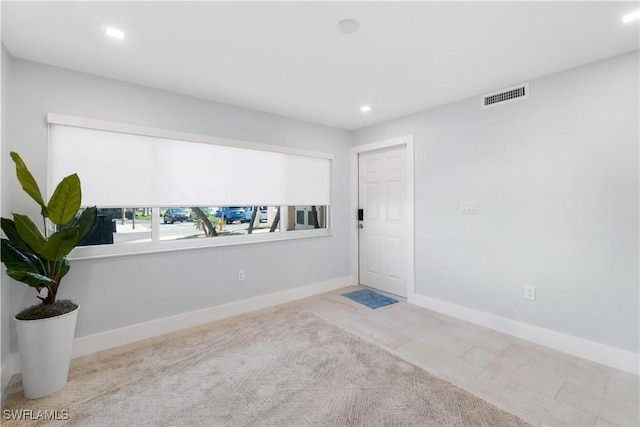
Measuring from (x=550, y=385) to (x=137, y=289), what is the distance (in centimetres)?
346

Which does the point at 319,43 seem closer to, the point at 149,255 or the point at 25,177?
the point at 25,177

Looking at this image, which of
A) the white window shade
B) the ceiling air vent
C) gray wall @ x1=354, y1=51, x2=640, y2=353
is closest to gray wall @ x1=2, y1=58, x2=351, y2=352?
the white window shade

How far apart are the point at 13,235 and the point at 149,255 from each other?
0.98 meters

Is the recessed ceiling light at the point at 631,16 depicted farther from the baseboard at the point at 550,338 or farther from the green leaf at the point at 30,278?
the green leaf at the point at 30,278

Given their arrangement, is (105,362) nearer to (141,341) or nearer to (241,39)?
(141,341)

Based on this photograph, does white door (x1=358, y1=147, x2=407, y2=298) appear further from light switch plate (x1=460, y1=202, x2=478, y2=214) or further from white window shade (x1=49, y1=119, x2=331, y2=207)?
white window shade (x1=49, y1=119, x2=331, y2=207)

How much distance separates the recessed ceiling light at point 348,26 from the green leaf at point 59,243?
7.33 feet

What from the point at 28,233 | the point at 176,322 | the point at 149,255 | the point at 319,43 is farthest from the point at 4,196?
the point at 319,43

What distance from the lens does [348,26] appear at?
187cm

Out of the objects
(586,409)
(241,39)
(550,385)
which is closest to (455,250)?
(550,385)

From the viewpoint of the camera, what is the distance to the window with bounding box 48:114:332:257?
2482 millimetres

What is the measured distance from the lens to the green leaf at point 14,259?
187cm

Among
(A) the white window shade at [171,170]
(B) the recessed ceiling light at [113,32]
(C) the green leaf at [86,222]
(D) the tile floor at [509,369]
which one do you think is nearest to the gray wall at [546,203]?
(D) the tile floor at [509,369]
